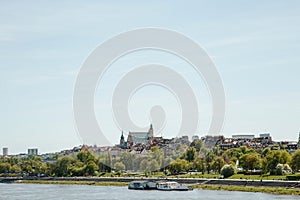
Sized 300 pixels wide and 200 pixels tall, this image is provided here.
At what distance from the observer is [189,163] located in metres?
83.8

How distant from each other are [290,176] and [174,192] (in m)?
10.8

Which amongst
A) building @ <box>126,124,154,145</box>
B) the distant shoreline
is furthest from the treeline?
building @ <box>126,124,154,145</box>

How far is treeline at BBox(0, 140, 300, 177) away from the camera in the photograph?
216 ft

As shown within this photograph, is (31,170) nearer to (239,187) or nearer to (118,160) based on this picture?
(118,160)

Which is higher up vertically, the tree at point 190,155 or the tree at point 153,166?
the tree at point 190,155

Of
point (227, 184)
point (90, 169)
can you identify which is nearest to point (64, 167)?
point (90, 169)

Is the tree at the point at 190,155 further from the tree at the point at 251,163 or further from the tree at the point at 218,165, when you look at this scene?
the tree at the point at 251,163

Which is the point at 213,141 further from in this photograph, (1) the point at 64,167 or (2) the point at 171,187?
(2) the point at 171,187

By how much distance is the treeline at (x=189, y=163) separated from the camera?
6585 centimetres

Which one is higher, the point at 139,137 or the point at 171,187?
the point at 139,137

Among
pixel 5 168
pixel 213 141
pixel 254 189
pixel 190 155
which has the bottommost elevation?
pixel 254 189

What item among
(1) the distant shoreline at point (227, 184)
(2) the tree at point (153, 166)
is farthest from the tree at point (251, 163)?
(2) the tree at point (153, 166)

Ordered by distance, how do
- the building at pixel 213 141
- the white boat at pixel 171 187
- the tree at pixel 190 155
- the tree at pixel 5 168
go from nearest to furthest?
the white boat at pixel 171 187
the tree at pixel 190 155
the tree at pixel 5 168
the building at pixel 213 141

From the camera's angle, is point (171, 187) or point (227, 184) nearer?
point (227, 184)
